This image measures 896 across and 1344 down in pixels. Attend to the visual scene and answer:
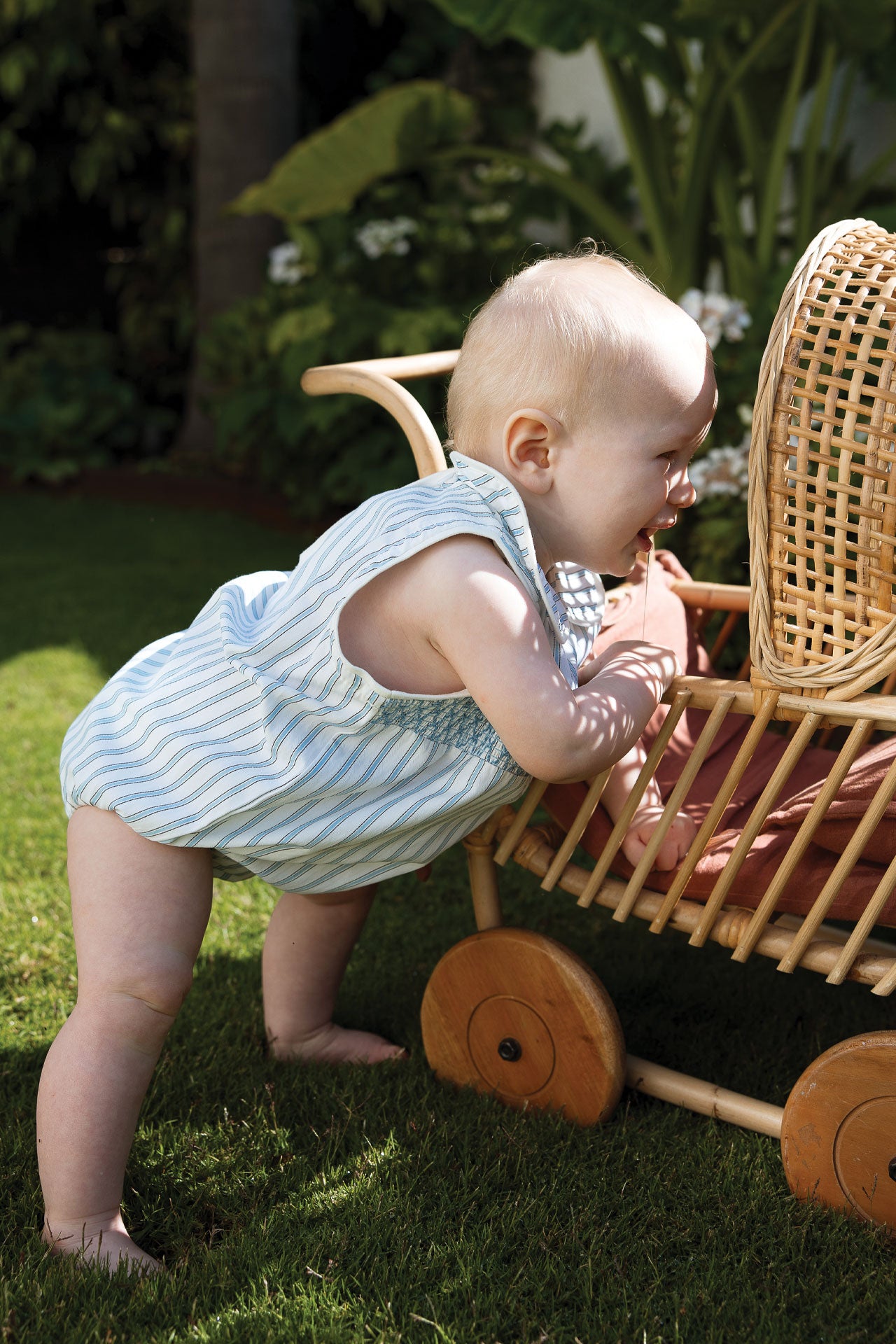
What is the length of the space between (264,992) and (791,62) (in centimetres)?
402

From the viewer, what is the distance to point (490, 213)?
20.5 ft

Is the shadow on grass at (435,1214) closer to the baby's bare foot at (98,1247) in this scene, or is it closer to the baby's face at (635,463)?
the baby's bare foot at (98,1247)

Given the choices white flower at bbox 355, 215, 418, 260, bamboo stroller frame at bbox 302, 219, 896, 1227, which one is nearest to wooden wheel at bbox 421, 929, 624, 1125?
bamboo stroller frame at bbox 302, 219, 896, 1227

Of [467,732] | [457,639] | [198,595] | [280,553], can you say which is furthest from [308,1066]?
[280,553]

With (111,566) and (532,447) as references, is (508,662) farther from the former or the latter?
(111,566)

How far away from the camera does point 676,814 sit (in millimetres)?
1679

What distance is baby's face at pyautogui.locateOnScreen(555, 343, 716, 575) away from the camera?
1.46 meters

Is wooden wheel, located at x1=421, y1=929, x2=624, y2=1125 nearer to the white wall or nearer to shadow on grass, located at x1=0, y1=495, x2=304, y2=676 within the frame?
shadow on grass, located at x1=0, y1=495, x2=304, y2=676

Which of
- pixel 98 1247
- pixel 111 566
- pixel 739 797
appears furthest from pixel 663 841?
pixel 111 566

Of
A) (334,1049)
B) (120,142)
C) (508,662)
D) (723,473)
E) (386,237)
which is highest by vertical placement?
(508,662)

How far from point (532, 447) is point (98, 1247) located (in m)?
1.09

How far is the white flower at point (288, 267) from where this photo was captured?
5.96 m

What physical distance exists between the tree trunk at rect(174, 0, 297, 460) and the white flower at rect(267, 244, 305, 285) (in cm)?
41

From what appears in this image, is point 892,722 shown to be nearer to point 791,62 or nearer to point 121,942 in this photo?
point 121,942
